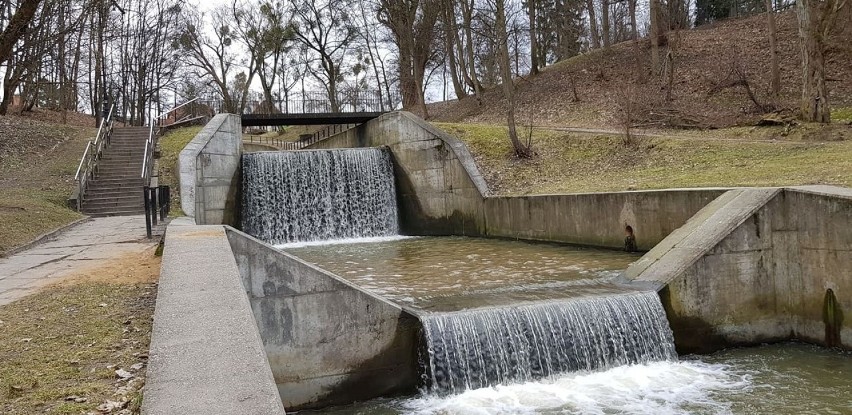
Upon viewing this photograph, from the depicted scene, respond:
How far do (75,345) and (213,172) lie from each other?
1275 centimetres

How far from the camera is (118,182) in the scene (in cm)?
1739

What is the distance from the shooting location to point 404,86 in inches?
1284

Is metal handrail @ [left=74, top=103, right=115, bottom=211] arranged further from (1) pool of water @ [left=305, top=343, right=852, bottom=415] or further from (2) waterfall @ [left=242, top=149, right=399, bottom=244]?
(1) pool of water @ [left=305, top=343, right=852, bottom=415]

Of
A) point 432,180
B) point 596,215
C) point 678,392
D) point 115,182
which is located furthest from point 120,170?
point 678,392

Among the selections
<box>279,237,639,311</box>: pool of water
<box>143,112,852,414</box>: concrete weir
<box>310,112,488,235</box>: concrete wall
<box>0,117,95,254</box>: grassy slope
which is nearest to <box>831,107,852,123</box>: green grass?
<box>143,112,852,414</box>: concrete weir

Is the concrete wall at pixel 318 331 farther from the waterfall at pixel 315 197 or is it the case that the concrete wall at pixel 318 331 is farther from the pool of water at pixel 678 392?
the waterfall at pixel 315 197

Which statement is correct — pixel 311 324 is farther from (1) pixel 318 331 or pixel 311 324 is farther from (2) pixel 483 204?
(2) pixel 483 204

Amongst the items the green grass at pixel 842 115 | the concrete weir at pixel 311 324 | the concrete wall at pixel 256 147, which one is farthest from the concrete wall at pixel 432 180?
the concrete wall at pixel 256 147

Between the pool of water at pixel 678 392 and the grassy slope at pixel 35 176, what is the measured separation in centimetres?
773

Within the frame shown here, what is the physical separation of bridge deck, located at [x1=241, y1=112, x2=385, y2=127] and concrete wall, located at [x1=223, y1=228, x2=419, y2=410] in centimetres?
1399

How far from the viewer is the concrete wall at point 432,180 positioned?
54.0 feet

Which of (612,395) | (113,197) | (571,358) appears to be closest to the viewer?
(612,395)

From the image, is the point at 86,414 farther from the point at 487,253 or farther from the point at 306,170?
the point at 306,170

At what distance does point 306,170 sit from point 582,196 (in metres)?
8.62
